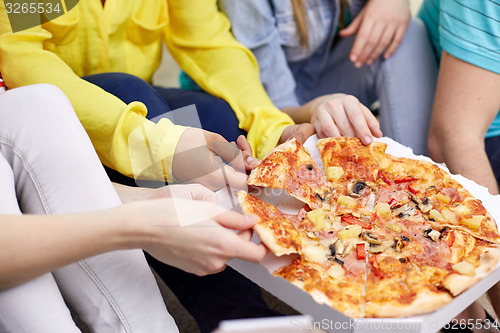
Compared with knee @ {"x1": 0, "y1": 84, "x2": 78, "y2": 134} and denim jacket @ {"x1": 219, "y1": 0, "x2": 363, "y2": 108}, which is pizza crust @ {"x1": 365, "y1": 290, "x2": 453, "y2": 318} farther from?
denim jacket @ {"x1": 219, "y1": 0, "x2": 363, "y2": 108}

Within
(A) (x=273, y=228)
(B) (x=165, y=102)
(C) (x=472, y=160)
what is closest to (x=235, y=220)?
(A) (x=273, y=228)

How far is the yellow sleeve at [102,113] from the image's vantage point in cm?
89

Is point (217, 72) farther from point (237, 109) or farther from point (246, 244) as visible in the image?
point (246, 244)

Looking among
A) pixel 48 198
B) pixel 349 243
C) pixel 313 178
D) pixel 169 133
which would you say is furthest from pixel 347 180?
pixel 48 198

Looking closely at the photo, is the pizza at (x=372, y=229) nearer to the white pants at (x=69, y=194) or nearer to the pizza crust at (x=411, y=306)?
the pizza crust at (x=411, y=306)

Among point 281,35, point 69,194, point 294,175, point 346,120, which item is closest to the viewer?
point 69,194

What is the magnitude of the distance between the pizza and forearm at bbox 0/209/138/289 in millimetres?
189

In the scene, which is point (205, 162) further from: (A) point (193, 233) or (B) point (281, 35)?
(B) point (281, 35)

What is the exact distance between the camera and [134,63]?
1279 millimetres

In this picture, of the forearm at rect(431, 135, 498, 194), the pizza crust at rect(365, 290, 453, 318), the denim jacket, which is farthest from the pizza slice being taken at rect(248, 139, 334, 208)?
the denim jacket

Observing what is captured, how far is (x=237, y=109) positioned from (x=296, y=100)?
0.32 m

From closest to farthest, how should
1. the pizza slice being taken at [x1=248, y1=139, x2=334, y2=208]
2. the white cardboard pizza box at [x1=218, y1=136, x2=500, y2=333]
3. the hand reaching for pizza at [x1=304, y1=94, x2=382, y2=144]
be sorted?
the white cardboard pizza box at [x1=218, y1=136, x2=500, y2=333] < the pizza slice being taken at [x1=248, y1=139, x2=334, y2=208] < the hand reaching for pizza at [x1=304, y1=94, x2=382, y2=144]

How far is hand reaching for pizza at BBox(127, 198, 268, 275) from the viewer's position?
2.06 feet

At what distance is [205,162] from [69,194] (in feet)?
0.79
